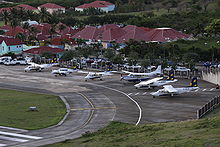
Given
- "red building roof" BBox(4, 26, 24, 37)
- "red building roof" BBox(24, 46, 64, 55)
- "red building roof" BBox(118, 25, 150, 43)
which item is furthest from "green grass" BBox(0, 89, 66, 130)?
"red building roof" BBox(4, 26, 24, 37)

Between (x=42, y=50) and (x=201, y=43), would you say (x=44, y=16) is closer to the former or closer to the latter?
(x=42, y=50)

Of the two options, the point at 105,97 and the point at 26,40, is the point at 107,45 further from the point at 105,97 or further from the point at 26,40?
the point at 105,97

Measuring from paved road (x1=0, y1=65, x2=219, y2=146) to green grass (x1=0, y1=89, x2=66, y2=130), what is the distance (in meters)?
1.98

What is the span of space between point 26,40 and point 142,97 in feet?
241

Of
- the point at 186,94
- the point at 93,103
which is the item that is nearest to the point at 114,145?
the point at 93,103

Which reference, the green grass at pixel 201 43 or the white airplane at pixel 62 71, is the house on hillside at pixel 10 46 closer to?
the white airplane at pixel 62 71

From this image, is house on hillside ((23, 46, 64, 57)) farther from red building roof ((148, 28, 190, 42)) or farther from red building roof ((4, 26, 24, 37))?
red building roof ((148, 28, 190, 42))

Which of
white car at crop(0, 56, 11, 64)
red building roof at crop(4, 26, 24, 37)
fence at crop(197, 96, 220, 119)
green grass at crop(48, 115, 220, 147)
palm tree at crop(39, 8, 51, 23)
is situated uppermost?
palm tree at crop(39, 8, 51, 23)

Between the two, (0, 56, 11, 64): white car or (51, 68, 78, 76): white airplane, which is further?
(0, 56, 11, 64): white car

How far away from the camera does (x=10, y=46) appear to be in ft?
430

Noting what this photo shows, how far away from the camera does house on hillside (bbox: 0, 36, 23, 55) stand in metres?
130

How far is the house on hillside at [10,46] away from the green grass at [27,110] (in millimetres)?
48264

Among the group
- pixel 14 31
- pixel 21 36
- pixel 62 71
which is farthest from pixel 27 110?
pixel 14 31

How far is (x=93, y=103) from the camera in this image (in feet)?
244
